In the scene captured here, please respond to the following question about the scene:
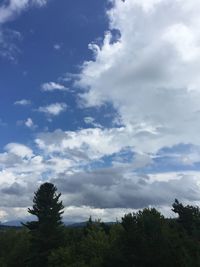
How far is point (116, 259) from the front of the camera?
46906mm

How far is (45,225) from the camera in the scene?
6988 centimetres

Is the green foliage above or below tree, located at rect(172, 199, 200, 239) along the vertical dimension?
below

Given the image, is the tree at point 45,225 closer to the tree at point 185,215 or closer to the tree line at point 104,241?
the tree line at point 104,241

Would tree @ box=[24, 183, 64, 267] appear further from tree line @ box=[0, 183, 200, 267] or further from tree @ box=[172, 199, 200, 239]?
tree @ box=[172, 199, 200, 239]

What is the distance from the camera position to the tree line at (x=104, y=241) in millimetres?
43938

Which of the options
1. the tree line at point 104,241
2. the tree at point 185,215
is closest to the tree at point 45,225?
the tree line at point 104,241

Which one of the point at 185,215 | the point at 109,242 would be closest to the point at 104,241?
the point at 109,242

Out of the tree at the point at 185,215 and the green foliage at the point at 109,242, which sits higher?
the tree at the point at 185,215

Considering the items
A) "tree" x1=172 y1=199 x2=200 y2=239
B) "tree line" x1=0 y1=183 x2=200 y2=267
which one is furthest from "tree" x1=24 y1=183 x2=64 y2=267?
"tree" x1=172 y1=199 x2=200 y2=239

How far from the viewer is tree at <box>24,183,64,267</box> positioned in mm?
69125

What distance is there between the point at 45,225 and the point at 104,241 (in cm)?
1014

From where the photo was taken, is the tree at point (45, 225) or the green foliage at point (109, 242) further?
the tree at point (45, 225)

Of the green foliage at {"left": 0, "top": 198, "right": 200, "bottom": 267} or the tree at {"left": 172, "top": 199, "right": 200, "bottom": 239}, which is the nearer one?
the green foliage at {"left": 0, "top": 198, "right": 200, "bottom": 267}

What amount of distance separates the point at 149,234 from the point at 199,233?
79.8 ft
